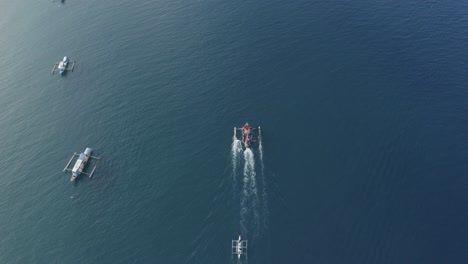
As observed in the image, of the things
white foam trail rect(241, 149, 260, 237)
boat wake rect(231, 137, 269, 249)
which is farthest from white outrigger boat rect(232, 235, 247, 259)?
white foam trail rect(241, 149, 260, 237)

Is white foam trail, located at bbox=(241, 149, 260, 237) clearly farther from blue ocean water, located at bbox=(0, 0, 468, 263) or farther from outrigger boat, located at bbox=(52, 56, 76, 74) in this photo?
outrigger boat, located at bbox=(52, 56, 76, 74)

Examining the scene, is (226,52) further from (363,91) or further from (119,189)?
(119,189)

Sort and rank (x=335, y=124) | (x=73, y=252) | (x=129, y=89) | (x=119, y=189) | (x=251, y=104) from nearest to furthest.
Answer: (x=73, y=252)
(x=119, y=189)
(x=335, y=124)
(x=251, y=104)
(x=129, y=89)

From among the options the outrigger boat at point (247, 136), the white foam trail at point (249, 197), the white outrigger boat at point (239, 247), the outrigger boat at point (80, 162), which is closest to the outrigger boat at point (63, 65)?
the outrigger boat at point (80, 162)

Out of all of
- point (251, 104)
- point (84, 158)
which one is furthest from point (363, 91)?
point (84, 158)

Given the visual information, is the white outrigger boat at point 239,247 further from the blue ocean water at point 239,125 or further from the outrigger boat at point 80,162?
the outrigger boat at point 80,162

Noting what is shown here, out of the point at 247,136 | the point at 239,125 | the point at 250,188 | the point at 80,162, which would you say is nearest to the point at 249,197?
the point at 250,188

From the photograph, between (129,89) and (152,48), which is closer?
(129,89)
